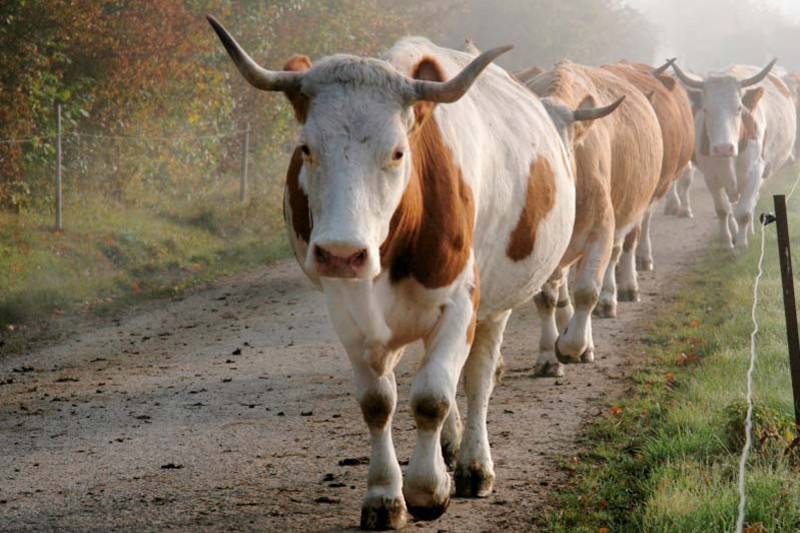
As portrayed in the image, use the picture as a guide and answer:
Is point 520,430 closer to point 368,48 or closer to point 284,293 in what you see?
point 284,293

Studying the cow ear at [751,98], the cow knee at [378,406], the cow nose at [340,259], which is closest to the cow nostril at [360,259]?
the cow nose at [340,259]

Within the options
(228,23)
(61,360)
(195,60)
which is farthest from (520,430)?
(228,23)

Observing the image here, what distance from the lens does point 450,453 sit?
241 inches

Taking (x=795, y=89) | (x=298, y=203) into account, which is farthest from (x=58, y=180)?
(x=795, y=89)

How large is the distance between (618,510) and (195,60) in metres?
13.3

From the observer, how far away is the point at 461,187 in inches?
208

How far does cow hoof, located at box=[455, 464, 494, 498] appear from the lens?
226 inches

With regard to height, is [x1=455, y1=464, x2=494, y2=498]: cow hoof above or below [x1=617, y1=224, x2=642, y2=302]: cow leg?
below

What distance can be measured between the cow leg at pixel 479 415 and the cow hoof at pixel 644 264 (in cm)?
782

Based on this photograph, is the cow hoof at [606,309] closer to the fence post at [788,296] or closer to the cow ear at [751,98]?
the fence post at [788,296]

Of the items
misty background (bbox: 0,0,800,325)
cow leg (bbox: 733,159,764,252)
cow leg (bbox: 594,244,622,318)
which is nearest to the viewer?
cow leg (bbox: 594,244,622,318)

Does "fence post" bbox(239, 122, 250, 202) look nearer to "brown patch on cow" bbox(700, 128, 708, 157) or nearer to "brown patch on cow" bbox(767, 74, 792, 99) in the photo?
"brown patch on cow" bbox(700, 128, 708, 157)

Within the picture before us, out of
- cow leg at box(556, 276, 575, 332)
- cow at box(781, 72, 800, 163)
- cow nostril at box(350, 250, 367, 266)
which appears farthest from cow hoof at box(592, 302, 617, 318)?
cow at box(781, 72, 800, 163)

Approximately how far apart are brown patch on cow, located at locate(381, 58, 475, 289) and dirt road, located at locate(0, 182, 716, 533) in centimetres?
110
